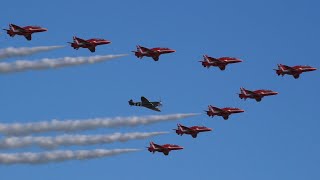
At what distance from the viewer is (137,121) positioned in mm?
148125

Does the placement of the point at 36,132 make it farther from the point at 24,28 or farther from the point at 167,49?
the point at 167,49

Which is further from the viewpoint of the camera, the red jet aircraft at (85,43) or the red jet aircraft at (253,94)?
the red jet aircraft at (253,94)

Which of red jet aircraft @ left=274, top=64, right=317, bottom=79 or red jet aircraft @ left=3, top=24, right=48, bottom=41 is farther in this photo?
red jet aircraft @ left=274, top=64, right=317, bottom=79

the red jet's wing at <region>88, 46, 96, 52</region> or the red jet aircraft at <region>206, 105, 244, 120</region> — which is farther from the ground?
the red jet's wing at <region>88, 46, 96, 52</region>

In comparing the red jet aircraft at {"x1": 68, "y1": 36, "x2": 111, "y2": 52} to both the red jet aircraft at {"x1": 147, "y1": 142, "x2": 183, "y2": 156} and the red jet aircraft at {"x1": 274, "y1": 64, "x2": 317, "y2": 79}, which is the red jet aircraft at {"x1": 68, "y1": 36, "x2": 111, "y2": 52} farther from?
the red jet aircraft at {"x1": 274, "y1": 64, "x2": 317, "y2": 79}

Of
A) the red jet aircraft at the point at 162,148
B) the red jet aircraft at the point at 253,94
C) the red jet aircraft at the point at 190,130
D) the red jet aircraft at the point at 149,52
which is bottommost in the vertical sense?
the red jet aircraft at the point at 162,148

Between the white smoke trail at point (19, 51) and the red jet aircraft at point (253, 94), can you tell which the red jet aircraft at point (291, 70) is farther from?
the white smoke trail at point (19, 51)

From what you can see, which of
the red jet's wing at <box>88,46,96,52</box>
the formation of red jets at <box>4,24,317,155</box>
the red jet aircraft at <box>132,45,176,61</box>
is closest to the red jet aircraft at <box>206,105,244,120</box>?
the formation of red jets at <box>4,24,317,155</box>

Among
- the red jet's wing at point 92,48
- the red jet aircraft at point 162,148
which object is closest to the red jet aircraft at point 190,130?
the red jet aircraft at point 162,148

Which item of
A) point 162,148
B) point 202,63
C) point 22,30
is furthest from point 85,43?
point 162,148

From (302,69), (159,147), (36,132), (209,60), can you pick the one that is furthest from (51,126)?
(302,69)

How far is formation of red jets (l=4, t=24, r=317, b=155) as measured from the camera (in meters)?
138

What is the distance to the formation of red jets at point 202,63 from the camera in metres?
138

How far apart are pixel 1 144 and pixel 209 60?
158ft
